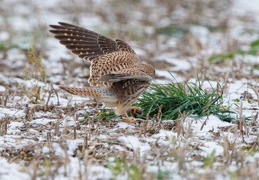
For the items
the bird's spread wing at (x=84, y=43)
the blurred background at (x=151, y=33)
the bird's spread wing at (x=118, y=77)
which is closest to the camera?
the bird's spread wing at (x=118, y=77)

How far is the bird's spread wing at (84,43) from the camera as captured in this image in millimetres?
6680

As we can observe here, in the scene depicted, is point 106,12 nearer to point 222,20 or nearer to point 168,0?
point 168,0

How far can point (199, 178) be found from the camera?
410cm

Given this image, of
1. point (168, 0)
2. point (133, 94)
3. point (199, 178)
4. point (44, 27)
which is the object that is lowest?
point (199, 178)

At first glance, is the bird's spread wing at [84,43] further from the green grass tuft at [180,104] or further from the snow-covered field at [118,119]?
the green grass tuft at [180,104]

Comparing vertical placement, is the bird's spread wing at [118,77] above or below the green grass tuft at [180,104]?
above

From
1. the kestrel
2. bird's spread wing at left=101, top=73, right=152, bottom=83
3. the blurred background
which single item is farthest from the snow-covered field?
bird's spread wing at left=101, top=73, right=152, bottom=83

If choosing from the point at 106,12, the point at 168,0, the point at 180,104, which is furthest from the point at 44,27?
the point at 180,104

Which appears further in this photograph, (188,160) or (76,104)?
(76,104)

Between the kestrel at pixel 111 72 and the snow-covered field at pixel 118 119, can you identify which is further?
the kestrel at pixel 111 72

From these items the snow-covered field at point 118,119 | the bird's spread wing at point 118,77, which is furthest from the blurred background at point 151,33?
the bird's spread wing at point 118,77

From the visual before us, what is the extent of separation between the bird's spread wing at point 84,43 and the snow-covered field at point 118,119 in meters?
0.44

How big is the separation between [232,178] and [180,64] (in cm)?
519

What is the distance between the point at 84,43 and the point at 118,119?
1162mm
